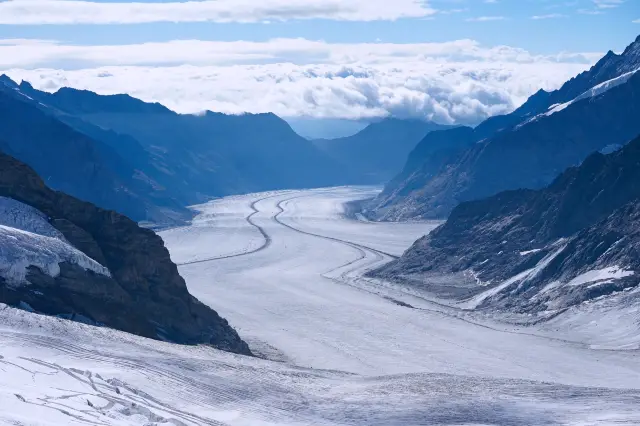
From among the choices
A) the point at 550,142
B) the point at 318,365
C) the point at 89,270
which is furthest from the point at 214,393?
the point at 550,142

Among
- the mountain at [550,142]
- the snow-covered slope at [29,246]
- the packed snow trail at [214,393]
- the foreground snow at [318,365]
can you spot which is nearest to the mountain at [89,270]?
the snow-covered slope at [29,246]

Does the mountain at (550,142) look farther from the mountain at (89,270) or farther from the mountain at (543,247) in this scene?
the mountain at (89,270)

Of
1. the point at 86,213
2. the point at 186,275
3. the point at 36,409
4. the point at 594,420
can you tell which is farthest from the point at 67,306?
the point at 186,275

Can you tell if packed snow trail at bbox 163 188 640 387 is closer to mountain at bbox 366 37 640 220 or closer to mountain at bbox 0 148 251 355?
mountain at bbox 0 148 251 355

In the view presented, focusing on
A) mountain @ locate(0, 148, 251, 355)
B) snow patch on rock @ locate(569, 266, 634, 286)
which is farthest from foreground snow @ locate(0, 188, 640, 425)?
mountain @ locate(0, 148, 251, 355)

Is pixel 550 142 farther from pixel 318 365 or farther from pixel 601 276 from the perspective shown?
pixel 318 365
